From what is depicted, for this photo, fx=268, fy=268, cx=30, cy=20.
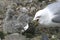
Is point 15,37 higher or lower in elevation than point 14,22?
lower

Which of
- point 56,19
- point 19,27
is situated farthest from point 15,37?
point 56,19

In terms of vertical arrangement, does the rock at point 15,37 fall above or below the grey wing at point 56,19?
below

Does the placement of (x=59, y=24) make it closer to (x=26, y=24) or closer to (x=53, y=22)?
(x=53, y=22)

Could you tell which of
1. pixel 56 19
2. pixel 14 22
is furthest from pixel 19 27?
pixel 56 19

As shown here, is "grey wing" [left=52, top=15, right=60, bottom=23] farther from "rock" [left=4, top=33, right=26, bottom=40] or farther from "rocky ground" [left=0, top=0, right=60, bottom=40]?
"rock" [left=4, top=33, right=26, bottom=40]

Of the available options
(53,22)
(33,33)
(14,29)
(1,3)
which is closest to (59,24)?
(53,22)

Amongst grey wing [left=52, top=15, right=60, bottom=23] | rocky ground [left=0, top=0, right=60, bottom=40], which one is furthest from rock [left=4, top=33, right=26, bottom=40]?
grey wing [left=52, top=15, right=60, bottom=23]

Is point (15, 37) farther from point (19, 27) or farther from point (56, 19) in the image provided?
point (56, 19)

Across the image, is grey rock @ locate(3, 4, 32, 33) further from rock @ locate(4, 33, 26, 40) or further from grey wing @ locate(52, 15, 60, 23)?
grey wing @ locate(52, 15, 60, 23)

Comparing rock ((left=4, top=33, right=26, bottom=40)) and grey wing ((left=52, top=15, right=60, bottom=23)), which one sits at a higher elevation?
grey wing ((left=52, top=15, right=60, bottom=23))

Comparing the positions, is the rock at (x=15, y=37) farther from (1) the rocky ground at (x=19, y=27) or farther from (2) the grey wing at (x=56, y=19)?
(2) the grey wing at (x=56, y=19)

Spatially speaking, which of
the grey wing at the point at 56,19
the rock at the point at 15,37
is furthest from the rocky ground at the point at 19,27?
the grey wing at the point at 56,19

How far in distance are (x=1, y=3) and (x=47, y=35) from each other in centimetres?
100

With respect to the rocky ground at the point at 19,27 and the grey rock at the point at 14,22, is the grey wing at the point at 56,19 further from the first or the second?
the grey rock at the point at 14,22
